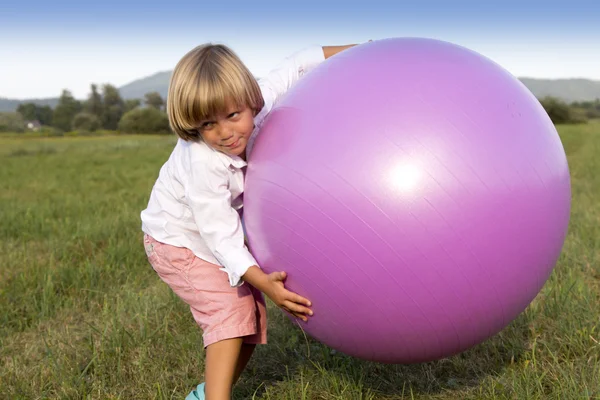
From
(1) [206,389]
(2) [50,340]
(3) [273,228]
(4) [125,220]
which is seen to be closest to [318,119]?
(3) [273,228]

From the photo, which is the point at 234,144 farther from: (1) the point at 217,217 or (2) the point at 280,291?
(2) the point at 280,291

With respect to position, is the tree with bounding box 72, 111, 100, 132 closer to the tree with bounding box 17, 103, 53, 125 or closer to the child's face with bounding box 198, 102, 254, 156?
the tree with bounding box 17, 103, 53, 125

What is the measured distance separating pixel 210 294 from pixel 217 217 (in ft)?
1.45

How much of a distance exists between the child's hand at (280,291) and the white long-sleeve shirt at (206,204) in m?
0.05

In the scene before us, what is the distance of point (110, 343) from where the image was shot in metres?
3.59

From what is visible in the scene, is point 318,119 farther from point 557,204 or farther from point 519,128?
point 557,204

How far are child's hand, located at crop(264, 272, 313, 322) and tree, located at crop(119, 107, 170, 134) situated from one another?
116 feet

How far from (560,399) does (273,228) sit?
1.52m

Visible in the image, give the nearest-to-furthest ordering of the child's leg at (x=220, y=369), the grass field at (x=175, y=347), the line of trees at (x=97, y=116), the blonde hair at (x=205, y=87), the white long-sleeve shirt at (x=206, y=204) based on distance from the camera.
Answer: the blonde hair at (x=205, y=87) → the white long-sleeve shirt at (x=206, y=204) → the child's leg at (x=220, y=369) → the grass field at (x=175, y=347) → the line of trees at (x=97, y=116)

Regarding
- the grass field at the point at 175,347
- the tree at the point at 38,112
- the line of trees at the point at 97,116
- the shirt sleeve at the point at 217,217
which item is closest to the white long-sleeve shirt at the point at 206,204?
the shirt sleeve at the point at 217,217

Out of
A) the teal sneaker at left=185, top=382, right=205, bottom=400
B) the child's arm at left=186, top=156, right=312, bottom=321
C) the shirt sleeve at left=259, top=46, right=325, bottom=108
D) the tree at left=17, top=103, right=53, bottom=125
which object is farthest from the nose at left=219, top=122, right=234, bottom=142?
the tree at left=17, top=103, right=53, bottom=125

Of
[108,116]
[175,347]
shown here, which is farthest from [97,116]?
[175,347]

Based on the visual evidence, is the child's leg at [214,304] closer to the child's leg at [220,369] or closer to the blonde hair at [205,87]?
the child's leg at [220,369]

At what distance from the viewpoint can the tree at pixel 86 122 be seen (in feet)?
138
